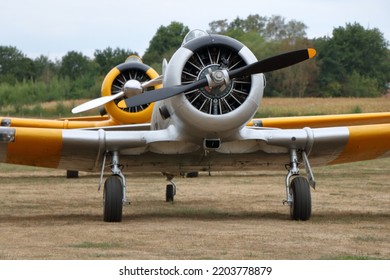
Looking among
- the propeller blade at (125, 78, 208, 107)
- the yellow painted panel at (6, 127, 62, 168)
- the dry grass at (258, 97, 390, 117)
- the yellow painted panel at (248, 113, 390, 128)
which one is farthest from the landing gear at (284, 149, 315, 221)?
the dry grass at (258, 97, 390, 117)

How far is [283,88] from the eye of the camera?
186 feet

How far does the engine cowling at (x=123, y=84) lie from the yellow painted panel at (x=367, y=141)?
27.4 feet

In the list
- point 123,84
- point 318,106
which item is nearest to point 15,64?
point 318,106

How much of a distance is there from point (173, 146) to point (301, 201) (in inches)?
69.8

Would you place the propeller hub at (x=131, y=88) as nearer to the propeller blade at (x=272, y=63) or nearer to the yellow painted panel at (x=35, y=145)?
the yellow painted panel at (x=35, y=145)

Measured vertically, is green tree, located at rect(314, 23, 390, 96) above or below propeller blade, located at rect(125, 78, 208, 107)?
above

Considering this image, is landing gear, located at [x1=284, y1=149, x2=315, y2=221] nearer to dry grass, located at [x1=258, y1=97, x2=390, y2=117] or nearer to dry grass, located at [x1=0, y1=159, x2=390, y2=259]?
dry grass, located at [x1=0, y1=159, x2=390, y2=259]

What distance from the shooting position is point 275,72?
181 feet

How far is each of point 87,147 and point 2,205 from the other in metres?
3.44

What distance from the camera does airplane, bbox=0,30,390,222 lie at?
37.3 ft

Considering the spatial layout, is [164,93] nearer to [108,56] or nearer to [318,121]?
[318,121]

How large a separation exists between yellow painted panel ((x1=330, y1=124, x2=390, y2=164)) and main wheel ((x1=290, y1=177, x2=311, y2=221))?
3.45 feet

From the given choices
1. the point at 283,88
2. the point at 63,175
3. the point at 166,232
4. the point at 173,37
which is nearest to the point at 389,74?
the point at 283,88

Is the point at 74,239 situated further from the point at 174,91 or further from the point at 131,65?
the point at 131,65
